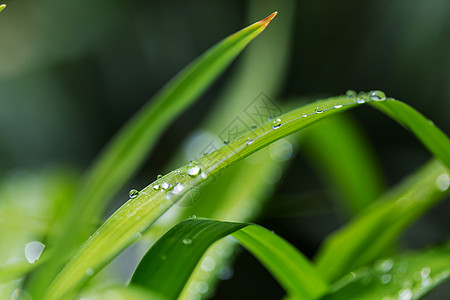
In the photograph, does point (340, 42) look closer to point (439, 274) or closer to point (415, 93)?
point (415, 93)

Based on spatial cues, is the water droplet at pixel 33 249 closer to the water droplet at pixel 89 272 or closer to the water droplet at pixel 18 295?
the water droplet at pixel 18 295

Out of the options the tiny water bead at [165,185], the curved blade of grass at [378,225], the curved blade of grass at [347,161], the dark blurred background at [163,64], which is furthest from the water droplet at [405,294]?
the dark blurred background at [163,64]

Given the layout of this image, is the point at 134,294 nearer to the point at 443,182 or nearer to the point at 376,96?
→ the point at 376,96

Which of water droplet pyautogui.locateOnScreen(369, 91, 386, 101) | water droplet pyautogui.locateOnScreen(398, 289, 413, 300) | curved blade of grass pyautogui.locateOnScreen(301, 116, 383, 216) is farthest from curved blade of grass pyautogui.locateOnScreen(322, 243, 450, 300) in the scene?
curved blade of grass pyautogui.locateOnScreen(301, 116, 383, 216)

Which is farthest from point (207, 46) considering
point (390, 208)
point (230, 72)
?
point (390, 208)

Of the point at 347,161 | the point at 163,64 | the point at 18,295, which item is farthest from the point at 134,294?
the point at 163,64
